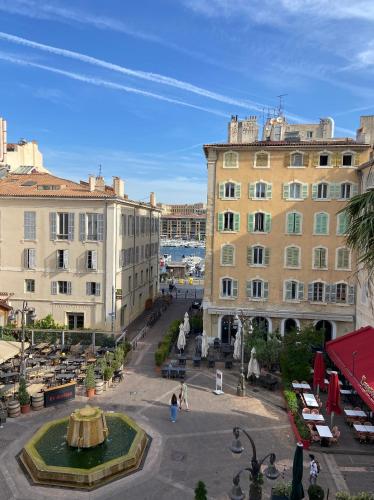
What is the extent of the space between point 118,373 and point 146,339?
10.9m

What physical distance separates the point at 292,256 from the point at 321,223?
11.2 feet

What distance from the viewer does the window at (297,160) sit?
33.3m

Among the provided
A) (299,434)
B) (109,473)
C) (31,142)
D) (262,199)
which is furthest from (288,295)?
(31,142)

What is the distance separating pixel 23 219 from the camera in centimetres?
3712

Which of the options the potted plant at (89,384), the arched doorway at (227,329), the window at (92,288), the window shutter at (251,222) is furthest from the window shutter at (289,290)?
the potted plant at (89,384)

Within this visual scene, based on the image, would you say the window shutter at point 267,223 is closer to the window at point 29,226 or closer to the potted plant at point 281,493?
the window at point 29,226

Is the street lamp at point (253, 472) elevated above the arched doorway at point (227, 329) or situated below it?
above

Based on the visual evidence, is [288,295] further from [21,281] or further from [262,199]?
[21,281]

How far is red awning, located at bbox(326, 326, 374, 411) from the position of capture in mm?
19453

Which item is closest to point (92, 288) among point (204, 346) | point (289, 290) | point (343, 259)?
point (204, 346)

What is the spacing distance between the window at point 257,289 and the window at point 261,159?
925 cm

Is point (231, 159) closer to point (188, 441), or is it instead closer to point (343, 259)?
point (343, 259)

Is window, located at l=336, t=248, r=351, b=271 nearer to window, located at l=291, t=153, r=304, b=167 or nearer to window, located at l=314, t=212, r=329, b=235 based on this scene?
window, located at l=314, t=212, r=329, b=235

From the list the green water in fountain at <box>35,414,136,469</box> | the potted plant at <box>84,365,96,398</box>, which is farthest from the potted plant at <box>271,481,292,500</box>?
the potted plant at <box>84,365,96,398</box>
